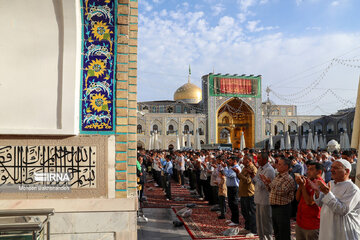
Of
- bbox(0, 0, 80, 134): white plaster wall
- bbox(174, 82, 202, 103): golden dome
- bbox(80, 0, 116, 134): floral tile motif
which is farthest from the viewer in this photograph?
bbox(174, 82, 202, 103): golden dome

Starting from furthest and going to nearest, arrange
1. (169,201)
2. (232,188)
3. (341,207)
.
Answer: (169,201) < (232,188) < (341,207)

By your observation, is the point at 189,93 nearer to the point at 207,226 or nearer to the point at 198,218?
the point at 198,218

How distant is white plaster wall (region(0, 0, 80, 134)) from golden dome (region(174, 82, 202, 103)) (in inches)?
1395

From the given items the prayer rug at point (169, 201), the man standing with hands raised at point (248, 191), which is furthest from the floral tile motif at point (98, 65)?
the prayer rug at point (169, 201)

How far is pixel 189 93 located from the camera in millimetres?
39094

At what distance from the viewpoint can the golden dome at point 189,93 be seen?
38.9m

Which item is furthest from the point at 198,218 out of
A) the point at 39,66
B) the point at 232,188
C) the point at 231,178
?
the point at 39,66

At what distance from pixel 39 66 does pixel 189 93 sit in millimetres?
35919

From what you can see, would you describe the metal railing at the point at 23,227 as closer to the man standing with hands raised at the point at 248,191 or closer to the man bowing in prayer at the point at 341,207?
the man bowing in prayer at the point at 341,207

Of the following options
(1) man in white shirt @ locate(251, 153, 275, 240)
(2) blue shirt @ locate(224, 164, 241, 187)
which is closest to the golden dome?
(2) blue shirt @ locate(224, 164, 241, 187)

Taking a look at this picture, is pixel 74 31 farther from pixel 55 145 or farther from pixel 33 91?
pixel 55 145

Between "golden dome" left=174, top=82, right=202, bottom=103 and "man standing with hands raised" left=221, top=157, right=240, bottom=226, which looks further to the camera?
"golden dome" left=174, top=82, right=202, bottom=103

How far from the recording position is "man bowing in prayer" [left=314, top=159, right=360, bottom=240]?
277cm

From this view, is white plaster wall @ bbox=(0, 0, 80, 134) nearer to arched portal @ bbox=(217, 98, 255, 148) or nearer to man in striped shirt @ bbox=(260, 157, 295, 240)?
man in striped shirt @ bbox=(260, 157, 295, 240)
